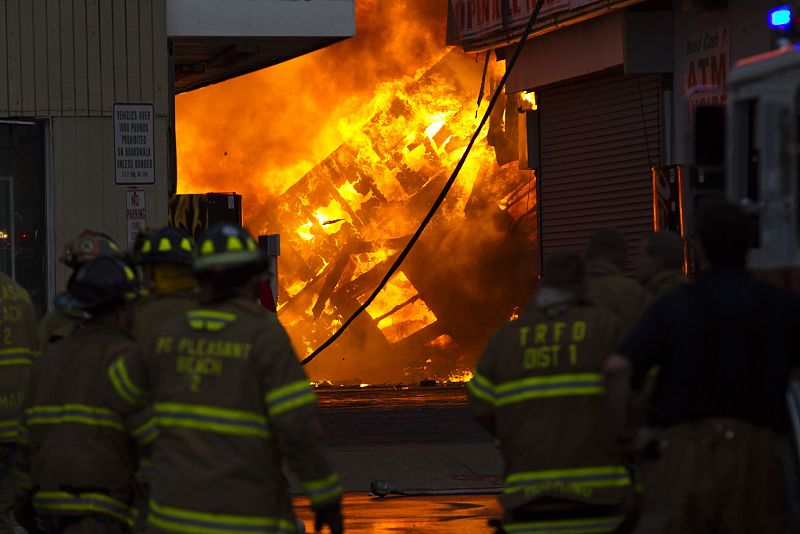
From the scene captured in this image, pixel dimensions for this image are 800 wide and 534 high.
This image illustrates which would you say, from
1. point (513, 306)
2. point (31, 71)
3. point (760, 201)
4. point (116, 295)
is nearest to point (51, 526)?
point (116, 295)

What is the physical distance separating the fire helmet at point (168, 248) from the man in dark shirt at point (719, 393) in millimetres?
2393

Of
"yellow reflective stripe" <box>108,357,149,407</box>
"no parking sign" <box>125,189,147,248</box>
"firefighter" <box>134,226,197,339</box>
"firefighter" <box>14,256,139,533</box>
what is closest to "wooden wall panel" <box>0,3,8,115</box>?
"no parking sign" <box>125,189,147,248</box>

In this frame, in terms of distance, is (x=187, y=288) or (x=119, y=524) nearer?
(x=119, y=524)

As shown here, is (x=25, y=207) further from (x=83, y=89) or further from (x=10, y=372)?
(x=10, y=372)

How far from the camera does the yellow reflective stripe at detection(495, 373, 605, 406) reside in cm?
612

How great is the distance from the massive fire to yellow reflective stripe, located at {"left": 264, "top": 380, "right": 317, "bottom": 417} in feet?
69.2

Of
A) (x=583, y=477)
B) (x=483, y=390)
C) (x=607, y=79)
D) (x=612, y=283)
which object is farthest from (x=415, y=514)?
(x=607, y=79)

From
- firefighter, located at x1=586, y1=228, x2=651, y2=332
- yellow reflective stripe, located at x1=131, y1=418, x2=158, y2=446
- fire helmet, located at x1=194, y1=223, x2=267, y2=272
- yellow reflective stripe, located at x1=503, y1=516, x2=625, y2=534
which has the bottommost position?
yellow reflective stripe, located at x1=503, y1=516, x2=625, y2=534

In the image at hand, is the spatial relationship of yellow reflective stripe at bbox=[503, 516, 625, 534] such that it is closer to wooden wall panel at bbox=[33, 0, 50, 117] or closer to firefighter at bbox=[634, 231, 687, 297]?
firefighter at bbox=[634, 231, 687, 297]

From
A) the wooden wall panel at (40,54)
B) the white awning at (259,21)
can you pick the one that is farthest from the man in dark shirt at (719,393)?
the white awning at (259,21)

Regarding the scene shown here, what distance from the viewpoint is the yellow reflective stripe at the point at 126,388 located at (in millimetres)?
5844

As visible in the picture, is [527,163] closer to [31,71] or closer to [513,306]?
[513,306]

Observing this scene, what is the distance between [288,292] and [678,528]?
22.6m

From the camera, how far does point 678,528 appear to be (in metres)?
5.54
